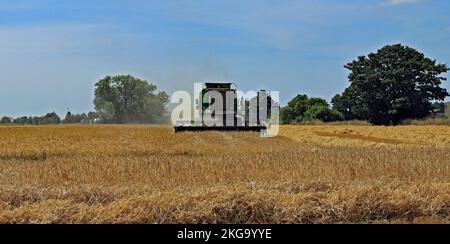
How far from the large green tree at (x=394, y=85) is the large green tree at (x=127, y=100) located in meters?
40.8

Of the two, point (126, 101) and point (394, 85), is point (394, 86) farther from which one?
point (126, 101)

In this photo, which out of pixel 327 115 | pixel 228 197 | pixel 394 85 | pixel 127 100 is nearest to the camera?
pixel 228 197

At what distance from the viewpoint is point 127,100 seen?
9719 cm

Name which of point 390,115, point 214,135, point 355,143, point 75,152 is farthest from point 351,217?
point 390,115

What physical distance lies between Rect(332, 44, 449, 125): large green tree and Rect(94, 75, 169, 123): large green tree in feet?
134

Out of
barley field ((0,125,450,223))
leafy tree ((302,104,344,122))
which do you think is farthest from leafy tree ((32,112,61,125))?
barley field ((0,125,450,223))

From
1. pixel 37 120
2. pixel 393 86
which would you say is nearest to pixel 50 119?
pixel 37 120

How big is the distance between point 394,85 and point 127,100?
51613 millimetres

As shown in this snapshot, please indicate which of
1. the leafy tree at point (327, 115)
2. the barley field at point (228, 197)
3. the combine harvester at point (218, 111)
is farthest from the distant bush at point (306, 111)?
the barley field at point (228, 197)

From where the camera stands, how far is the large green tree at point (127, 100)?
307ft

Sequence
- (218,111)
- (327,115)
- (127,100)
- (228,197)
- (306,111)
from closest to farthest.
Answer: (228,197) < (218,111) < (327,115) < (306,111) < (127,100)

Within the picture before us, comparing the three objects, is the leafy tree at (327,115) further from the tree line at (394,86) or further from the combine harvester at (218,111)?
the combine harvester at (218,111)
